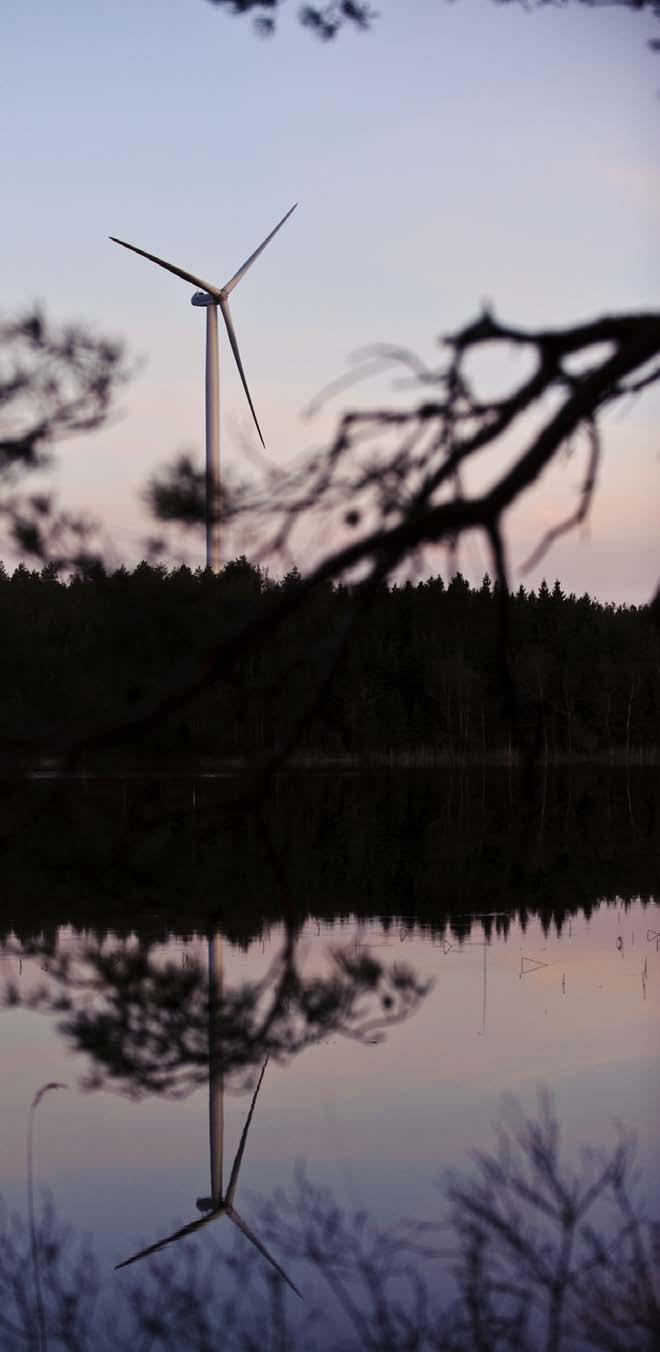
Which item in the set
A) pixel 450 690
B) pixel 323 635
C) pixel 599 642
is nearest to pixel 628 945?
pixel 323 635

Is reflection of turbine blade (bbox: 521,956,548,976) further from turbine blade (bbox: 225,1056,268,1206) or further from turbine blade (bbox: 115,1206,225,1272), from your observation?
turbine blade (bbox: 115,1206,225,1272)

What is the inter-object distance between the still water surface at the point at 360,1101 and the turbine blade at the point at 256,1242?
51mm

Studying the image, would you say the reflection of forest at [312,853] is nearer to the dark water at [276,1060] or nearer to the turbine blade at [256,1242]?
the dark water at [276,1060]

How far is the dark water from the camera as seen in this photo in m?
4.85

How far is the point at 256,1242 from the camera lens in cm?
758

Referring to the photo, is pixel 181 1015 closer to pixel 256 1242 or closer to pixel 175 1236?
pixel 256 1242

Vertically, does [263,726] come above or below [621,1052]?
above

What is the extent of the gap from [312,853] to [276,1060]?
46.7ft

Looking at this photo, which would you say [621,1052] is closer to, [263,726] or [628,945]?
[628,945]

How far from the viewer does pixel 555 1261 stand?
22.5ft

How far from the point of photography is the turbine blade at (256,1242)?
6.84 meters

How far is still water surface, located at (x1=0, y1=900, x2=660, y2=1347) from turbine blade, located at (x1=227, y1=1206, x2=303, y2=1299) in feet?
0.17

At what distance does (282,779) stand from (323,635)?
1752 inches

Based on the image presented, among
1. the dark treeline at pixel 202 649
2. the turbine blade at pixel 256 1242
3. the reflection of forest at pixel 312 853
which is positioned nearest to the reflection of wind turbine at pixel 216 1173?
the turbine blade at pixel 256 1242
